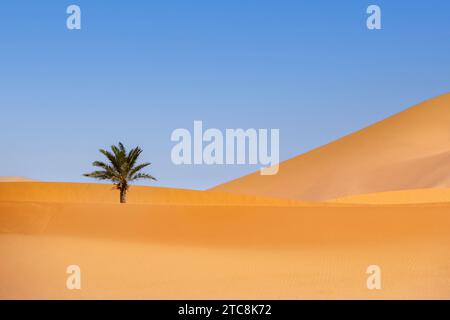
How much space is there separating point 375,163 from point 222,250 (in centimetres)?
6678

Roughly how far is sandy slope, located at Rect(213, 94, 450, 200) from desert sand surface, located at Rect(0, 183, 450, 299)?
46224mm

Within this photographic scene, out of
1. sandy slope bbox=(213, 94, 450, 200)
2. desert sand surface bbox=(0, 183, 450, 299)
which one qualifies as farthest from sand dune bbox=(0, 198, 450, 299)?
sandy slope bbox=(213, 94, 450, 200)

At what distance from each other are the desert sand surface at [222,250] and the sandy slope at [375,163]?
4622 centimetres

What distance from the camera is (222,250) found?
60.3 ft

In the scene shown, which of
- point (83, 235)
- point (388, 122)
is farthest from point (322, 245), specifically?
point (388, 122)

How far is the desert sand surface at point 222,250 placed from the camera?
1348 cm

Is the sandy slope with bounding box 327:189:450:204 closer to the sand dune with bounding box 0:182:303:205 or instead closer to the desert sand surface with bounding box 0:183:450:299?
the sand dune with bounding box 0:182:303:205

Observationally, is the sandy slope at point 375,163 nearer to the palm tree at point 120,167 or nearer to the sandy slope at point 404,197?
the sandy slope at point 404,197

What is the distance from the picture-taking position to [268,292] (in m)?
Result: 13.1

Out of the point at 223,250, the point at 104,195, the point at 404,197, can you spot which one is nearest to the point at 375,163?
the point at 404,197

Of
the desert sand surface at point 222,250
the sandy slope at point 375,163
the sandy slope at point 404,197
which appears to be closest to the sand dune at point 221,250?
the desert sand surface at point 222,250

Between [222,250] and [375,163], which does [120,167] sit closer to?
[222,250]
